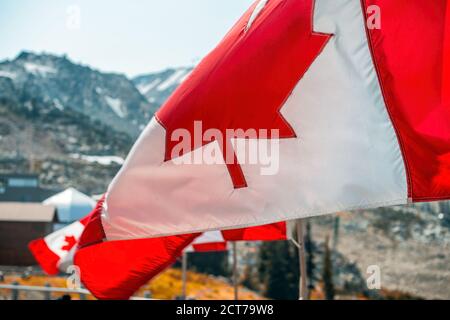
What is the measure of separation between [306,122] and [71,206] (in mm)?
47231

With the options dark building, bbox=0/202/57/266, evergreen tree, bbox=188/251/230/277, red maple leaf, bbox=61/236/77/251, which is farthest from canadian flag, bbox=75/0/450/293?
evergreen tree, bbox=188/251/230/277

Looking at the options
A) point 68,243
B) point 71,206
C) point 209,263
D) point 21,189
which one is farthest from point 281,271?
point 21,189

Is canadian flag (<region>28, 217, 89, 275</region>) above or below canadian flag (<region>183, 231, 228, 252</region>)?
above

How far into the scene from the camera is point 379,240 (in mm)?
94375

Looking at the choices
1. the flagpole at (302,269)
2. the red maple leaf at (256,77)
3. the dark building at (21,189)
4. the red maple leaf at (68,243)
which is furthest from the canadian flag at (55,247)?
the dark building at (21,189)

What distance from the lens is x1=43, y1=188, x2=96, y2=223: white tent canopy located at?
157 ft

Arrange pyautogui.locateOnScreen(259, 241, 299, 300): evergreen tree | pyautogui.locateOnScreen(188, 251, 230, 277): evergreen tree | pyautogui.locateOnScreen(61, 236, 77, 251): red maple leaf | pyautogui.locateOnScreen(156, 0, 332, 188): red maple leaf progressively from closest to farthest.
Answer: pyautogui.locateOnScreen(156, 0, 332, 188): red maple leaf < pyautogui.locateOnScreen(61, 236, 77, 251): red maple leaf < pyautogui.locateOnScreen(259, 241, 299, 300): evergreen tree < pyautogui.locateOnScreen(188, 251, 230, 277): evergreen tree

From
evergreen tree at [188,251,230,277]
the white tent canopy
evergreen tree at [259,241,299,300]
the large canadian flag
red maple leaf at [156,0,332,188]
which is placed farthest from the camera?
evergreen tree at [188,251,230,277]

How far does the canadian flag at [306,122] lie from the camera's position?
392 centimetres

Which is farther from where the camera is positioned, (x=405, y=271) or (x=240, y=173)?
(x=405, y=271)

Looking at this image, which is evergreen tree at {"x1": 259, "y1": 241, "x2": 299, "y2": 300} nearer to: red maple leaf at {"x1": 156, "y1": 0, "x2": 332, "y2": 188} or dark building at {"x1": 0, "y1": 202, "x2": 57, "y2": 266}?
dark building at {"x1": 0, "y1": 202, "x2": 57, "y2": 266}
